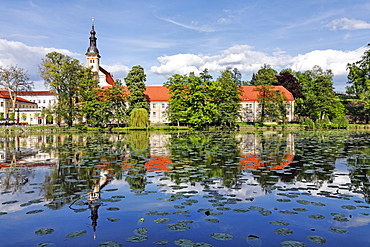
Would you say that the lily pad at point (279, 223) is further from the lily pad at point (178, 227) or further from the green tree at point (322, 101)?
the green tree at point (322, 101)

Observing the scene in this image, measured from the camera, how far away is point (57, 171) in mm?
9570

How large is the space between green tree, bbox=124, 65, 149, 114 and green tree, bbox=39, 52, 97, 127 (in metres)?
8.16

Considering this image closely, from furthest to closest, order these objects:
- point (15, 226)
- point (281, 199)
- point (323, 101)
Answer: point (323, 101)
point (281, 199)
point (15, 226)

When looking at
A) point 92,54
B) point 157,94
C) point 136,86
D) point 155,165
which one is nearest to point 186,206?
point 155,165

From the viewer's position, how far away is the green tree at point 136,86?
5353 centimetres

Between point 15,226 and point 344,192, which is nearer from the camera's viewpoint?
point 15,226

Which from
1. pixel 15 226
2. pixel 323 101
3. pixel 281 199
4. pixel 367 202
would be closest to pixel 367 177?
pixel 367 202

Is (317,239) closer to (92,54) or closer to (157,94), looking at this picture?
(92,54)

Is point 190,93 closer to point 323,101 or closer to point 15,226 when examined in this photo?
point 323,101

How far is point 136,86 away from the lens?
177ft

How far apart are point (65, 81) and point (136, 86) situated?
1256 centimetres

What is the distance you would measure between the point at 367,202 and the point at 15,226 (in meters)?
6.47

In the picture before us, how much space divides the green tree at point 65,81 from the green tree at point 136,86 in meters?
8.16

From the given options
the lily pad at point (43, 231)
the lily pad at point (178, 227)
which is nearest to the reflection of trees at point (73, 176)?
the lily pad at point (43, 231)
